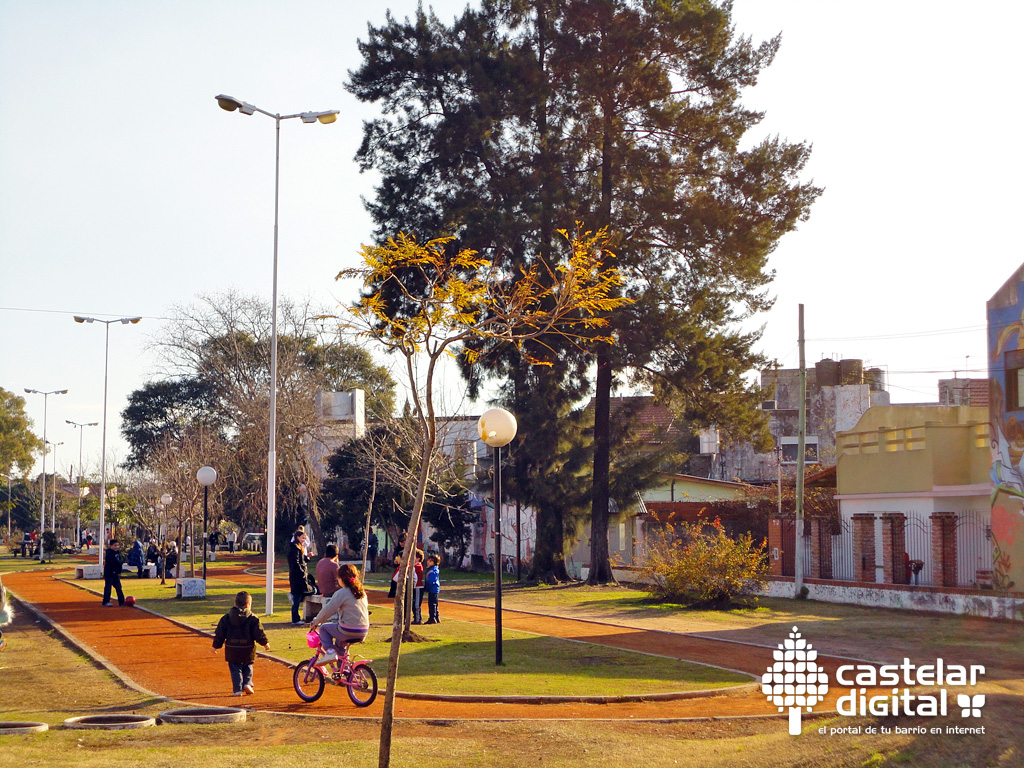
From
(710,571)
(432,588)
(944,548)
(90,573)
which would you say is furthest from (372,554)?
(944,548)

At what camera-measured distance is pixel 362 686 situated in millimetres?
10656

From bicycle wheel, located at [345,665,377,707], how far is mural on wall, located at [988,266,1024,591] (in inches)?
650

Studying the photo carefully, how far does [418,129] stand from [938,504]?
20643mm

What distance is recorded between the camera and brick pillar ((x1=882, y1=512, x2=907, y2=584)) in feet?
84.4

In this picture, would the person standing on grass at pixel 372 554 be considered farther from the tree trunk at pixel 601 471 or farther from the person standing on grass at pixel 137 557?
the tree trunk at pixel 601 471

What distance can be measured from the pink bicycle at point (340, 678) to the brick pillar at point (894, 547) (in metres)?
18.9

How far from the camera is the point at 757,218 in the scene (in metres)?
32.4

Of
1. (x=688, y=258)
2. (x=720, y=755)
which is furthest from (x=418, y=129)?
(x=720, y=755)

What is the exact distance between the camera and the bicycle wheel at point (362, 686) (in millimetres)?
10656

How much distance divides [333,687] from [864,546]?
63.2ft

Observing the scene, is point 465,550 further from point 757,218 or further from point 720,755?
point 720,755

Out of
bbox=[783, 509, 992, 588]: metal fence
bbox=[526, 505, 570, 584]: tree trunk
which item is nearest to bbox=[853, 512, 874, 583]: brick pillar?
bbox=[783, 509, 992, 588]: metal fence

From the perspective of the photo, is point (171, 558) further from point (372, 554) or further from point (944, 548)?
point (944, 548)

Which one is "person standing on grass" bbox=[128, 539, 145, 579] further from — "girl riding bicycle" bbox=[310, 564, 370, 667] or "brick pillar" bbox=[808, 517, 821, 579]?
"girl riding bicycle" bbox=[310, 564, 370, 667]
